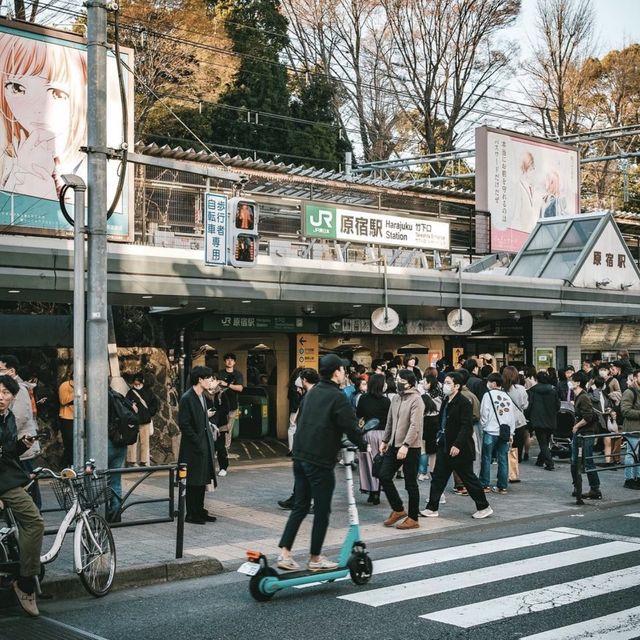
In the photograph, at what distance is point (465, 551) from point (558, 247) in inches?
601

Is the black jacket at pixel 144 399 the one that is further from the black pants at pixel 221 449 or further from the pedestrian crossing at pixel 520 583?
the pedestrian crossing at pixel 520 583

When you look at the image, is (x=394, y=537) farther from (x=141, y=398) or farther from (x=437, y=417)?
(x=141, y=398)

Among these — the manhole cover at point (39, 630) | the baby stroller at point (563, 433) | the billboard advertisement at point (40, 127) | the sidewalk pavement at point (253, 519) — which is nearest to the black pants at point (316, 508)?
the sidewalk pavement at point (253, 519)

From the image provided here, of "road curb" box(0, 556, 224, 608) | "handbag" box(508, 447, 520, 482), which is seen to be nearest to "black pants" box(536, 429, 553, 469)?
"handbag" box(508, 447, 520, 482)

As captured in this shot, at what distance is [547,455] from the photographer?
16.8m

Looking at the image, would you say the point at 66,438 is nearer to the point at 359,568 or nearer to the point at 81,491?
the point at 81,491

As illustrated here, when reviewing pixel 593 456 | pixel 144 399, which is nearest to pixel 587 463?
pixel 593 456

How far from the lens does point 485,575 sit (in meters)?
8.52

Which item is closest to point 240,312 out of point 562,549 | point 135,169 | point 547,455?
point 135,169

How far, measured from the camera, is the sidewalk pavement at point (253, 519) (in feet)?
28.4

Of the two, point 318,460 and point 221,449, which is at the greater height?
point 318,460

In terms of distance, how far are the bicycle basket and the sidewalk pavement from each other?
2.43 ft

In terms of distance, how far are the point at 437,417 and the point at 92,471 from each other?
6774 millimetres

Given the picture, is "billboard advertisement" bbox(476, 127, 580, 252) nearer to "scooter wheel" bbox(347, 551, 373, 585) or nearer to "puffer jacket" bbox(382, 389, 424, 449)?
"puffer jacket" bbox(382, 389, 424, 449)
